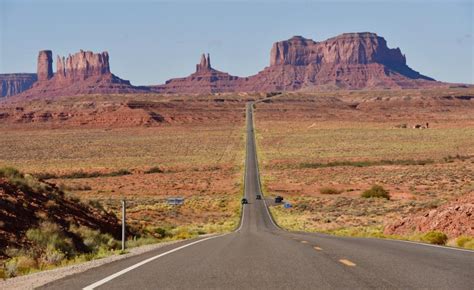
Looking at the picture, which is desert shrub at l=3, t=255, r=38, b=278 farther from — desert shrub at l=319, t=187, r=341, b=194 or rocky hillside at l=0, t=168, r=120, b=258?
desert shrub at l=319, t=187, r=341, b=194

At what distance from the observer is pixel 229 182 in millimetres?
78375

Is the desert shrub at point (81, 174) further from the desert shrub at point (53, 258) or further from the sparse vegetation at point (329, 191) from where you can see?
the desert shrub at point (53, 258)

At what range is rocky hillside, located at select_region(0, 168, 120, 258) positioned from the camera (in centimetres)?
1607

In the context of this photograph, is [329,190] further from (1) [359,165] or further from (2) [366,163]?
(2) [366,163]

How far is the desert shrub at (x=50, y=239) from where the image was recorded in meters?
15.7

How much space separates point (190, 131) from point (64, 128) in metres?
35.6

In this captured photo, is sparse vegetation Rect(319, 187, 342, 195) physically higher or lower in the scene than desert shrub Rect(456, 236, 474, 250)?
lower

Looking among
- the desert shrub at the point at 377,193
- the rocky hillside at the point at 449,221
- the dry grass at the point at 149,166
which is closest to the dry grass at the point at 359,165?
the desert shrub at the point at 377,193

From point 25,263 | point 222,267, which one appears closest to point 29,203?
point 25,263

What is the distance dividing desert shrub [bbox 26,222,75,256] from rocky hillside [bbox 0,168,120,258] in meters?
0.19

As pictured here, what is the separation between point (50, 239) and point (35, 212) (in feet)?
10.3

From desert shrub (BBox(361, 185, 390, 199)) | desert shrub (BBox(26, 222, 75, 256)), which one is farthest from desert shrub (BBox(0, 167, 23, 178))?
desert shrub (BBox(361, 185, 390, 199))

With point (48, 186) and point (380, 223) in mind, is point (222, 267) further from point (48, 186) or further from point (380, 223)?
point (380, 223)

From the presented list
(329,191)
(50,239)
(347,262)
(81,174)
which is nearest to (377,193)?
(329,191)
